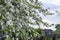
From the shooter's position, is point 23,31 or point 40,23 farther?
point 40,23

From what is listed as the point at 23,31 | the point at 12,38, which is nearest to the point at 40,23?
the point at 23,31

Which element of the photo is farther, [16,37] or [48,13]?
[48,13]

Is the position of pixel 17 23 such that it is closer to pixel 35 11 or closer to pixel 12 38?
pixel 12 38

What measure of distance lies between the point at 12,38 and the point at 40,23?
1035 mm

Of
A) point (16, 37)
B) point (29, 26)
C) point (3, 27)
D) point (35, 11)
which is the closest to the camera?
point (3, 27)

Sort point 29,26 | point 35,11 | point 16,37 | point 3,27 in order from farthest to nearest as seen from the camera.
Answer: point 35,11 < point 29,26 < point 16,37 < point 3,27

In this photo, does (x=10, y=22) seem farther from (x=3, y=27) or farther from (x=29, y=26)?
(x=29, y=26)

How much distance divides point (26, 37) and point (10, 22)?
677mm

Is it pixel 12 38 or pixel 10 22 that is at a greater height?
pixel 10 22

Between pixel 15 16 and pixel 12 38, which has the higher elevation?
pixel 15 16

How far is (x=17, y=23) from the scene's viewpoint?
4.86 m

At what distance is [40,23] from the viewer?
5.59 m

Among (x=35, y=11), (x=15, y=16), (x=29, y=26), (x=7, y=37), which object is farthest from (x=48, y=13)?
(x=7, y=37)

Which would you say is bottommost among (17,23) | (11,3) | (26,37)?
(26,37)
